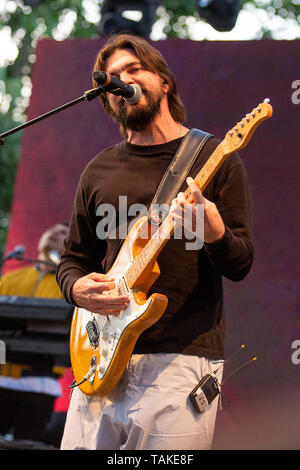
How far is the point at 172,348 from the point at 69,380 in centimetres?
346

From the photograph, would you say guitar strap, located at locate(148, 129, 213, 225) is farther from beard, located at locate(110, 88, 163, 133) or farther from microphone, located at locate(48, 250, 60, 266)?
microphone, located at locate(48, 250, 60, 266)

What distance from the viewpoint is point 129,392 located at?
2004mm

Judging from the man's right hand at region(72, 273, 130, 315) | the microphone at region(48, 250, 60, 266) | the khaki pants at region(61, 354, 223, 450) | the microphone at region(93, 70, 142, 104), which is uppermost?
the microphone at region(48, 250, 60, 266)

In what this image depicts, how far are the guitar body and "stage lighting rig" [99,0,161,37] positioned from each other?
360 centimetres

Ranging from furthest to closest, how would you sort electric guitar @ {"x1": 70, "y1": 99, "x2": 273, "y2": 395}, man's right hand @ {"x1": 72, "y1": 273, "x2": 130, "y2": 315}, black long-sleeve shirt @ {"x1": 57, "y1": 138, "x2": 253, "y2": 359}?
1. man's right hand @ {"x1": 72, "y1": 273, "x2": 130, "y2": 315}
2. black long-sleeve shirt @ {"x1": 57, "y1": 138, "x2": 253, "y2": 359}
3. electric guitar @ {"x1": 70, "y1": 99, "x2": 273, "y2": 395}

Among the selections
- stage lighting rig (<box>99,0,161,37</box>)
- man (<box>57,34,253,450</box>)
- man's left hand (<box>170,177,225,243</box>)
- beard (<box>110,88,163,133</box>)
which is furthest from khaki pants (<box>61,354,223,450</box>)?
stage lighting rig (<box>99,0,161,37</box>)

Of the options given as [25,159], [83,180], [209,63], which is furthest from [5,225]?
[83,180]

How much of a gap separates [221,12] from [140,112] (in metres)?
2.86

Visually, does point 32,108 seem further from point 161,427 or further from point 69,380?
point 161,427

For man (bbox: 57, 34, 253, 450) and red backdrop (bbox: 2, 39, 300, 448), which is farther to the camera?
red backdrop (bbox: 2, 39, 300, 448)

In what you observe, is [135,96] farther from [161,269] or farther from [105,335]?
[105,335]

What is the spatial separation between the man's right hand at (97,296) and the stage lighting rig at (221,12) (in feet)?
10.6

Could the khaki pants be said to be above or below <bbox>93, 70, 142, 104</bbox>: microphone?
below

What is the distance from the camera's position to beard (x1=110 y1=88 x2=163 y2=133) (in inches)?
89.4
